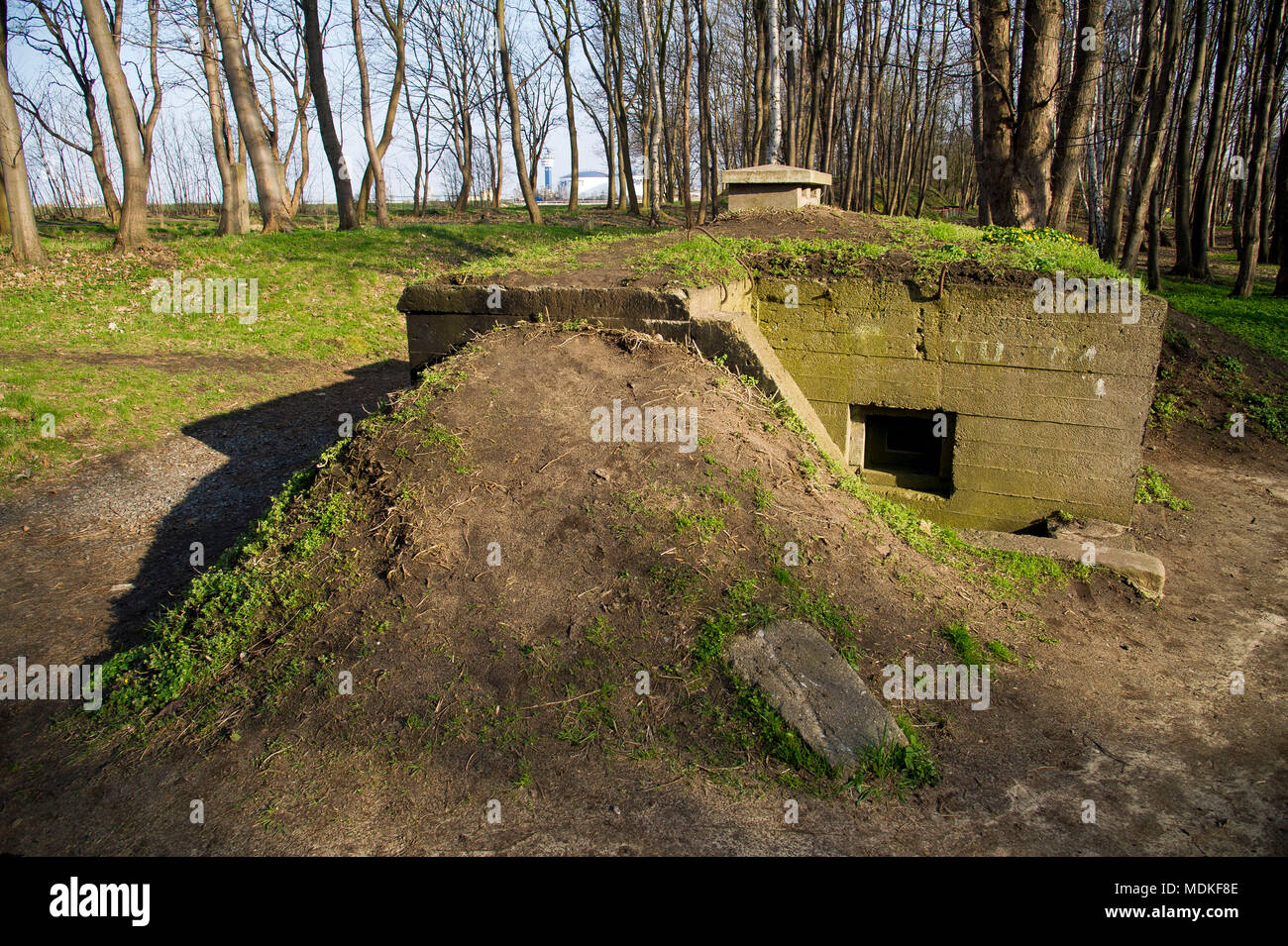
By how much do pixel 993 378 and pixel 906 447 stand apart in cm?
169

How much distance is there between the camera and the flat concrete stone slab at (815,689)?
401 centimetres

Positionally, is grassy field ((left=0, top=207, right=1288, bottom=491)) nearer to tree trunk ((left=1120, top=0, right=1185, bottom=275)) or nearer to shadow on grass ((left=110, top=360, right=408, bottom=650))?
shadow on grass ((left=110, top=360, right=408, bottom=650))

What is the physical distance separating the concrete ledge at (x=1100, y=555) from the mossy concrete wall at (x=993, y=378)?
0.84m

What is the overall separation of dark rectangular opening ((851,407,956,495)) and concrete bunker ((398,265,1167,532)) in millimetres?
25

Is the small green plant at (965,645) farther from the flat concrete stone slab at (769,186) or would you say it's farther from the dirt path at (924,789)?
the flat concrete stone slab at (769,186)

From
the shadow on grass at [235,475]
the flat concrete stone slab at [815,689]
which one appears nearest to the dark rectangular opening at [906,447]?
the flat concrete stone slab at [815,689]

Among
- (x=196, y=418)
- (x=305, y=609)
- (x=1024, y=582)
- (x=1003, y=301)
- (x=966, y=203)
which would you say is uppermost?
(x=966, y=203)

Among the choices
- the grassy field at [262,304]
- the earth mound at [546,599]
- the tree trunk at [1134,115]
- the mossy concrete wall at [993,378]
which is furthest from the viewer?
the tree trunk at [1134,115]

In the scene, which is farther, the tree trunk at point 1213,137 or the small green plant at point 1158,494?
the tree trunk at point 1213,137

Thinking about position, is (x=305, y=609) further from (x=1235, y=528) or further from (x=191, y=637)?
(x=1235, y=528)

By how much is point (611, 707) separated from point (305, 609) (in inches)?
77.9

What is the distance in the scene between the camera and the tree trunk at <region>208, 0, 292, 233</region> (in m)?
16.7
